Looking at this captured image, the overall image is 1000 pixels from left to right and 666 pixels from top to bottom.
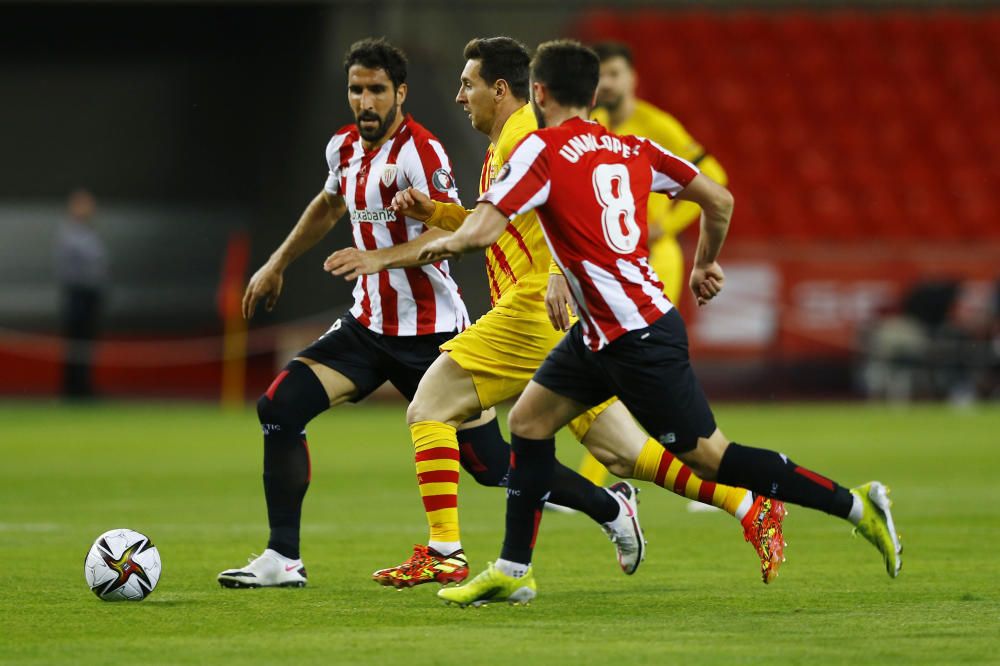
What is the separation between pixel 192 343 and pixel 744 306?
7.37 meters

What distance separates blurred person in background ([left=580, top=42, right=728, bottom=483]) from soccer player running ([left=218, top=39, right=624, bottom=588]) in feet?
8.47

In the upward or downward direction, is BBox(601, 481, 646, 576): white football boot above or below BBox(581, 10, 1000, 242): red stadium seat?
below

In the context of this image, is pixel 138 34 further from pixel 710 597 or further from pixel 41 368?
pixel 710 597

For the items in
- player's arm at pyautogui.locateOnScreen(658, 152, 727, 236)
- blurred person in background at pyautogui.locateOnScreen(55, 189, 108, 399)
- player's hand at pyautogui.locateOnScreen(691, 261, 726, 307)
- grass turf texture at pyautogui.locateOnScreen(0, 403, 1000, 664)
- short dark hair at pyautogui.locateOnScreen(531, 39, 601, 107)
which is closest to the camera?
grass turf texture at pyautogui.locateOnScreen(0, 403, 1000, 664)

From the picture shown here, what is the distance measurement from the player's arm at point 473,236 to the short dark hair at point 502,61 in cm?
133

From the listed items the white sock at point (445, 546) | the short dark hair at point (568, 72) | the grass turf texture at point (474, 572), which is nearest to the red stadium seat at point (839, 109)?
the grass turf texture at point (474, 572)

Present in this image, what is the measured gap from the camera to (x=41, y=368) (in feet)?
70.8

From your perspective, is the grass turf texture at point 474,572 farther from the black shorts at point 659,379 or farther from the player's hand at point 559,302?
the player's hand at point 559,302

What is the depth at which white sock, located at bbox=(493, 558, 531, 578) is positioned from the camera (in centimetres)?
626

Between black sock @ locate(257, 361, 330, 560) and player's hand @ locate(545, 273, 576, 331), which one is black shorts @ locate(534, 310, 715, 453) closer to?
player's hand @ locate(545, 273, 576, 331)

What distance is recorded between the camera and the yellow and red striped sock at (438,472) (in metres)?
6.76

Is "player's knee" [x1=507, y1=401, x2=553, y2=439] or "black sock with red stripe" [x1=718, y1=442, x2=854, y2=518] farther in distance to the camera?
"player's knee" [x1=507, y1=401, x2=553, y2=439]

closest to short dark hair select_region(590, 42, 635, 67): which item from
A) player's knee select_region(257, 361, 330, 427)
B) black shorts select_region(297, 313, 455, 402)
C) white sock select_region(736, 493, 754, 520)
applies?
black shorts select_region(297, 313, 455, 402)

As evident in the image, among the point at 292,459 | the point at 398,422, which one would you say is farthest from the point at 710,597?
the point at 398,422
